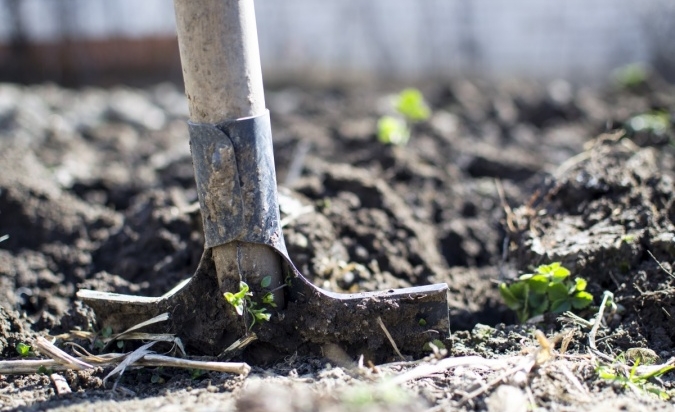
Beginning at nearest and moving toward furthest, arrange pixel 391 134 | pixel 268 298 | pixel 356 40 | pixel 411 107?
pixel 268 298
pixel 391 134
pixel 411 107
pixel 356 40

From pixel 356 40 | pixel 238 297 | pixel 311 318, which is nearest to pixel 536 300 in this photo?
pixel 311 318

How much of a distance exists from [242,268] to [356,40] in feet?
28.1

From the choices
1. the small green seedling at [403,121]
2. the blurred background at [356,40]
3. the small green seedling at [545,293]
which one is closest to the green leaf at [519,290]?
the small green seedling at [545,293]

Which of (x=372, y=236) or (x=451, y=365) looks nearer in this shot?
(x=451, y=365)

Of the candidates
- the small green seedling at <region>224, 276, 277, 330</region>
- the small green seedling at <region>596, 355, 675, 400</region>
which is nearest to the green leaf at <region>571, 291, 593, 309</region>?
the small green seedling at <region>596, 355, 675, 400</region>

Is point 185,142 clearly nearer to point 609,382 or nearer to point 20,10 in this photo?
point 609,382

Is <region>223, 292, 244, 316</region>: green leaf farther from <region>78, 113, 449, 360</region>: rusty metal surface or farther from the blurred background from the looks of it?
the blurred background

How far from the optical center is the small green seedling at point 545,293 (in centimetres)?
241

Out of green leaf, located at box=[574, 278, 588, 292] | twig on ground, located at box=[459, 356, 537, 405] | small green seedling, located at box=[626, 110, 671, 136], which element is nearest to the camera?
twig on ground, located at box=[459, 356, 537, 405]

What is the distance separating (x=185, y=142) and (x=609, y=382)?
163 inches

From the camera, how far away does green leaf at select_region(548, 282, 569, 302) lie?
2.43 metres

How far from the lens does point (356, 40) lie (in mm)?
10312

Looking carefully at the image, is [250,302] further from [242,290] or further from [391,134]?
[391,134]

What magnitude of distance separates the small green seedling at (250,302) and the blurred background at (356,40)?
25.5 ft
